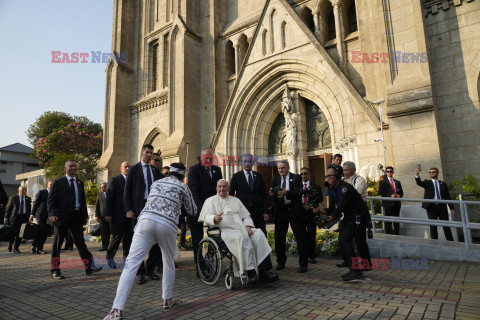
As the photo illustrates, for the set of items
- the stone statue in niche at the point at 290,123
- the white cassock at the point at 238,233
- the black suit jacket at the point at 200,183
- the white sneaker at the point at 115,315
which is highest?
the stone statue in niche at the point at 290,123

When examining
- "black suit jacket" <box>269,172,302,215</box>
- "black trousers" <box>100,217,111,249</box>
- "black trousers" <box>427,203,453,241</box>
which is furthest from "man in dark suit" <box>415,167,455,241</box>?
"black trousers" <box>100,217,111,249</box>

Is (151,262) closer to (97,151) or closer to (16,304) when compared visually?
(16,304)

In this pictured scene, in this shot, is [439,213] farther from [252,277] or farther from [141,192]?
[141,192]

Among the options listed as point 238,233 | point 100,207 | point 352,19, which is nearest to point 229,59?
point 352,19

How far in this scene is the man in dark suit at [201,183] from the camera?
523 cm

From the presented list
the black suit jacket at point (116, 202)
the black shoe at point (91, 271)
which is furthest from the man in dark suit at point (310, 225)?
the black shoe at point (91, 271)

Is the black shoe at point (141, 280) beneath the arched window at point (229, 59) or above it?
beneath

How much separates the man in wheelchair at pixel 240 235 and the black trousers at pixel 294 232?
0.94 metres

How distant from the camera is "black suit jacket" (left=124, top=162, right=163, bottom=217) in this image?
4.66m

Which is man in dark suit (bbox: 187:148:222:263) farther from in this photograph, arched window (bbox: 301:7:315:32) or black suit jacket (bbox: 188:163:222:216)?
arched window (bbox: 301:7:315:32)

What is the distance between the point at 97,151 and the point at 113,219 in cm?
2676

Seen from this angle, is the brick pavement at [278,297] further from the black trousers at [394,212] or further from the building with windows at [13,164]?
the building with windows at [13,164]

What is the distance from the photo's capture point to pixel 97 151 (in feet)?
95.2

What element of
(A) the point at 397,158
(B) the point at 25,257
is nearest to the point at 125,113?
(B) the point at 25,257
